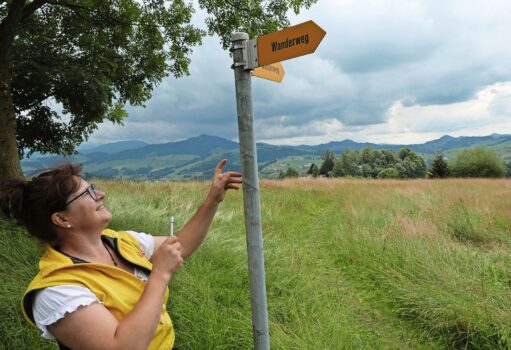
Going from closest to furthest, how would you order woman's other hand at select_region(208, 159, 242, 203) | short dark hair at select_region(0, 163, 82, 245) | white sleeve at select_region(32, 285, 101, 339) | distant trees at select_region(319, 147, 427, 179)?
white sleeve at select_region(32, 285, 101, 339) → short dark hair at select_region(0, 163, 82, 245) → woman's other hand at select_region(208, 159, 242, 203) → distant trees at select_region(319, 147, 427, 179)

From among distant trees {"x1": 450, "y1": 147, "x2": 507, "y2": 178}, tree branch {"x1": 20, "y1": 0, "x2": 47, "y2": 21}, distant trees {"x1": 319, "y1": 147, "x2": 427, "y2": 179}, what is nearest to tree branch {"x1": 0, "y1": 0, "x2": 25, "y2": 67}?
tree branch {"x1": 20, "y1": 0, "x2": 47, "y2": 21}

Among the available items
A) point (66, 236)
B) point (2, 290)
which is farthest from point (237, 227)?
point (66, 236)

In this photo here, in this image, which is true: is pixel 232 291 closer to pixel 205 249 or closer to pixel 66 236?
pixel 205 249

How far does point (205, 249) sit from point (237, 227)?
73.2 inches

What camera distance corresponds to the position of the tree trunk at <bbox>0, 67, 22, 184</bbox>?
6.15 metres

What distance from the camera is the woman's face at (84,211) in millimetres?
1620

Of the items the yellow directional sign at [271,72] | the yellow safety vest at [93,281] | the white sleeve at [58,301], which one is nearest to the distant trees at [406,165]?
the yellow directional sign at [271,72]

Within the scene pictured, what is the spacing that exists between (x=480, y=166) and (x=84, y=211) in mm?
71293

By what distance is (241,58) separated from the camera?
6.82 ft

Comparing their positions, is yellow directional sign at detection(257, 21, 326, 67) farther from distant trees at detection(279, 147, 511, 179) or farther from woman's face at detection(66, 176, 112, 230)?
distant trees at detection(279, 147, 511, 179)

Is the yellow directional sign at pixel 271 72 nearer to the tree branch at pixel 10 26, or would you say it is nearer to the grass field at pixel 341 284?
the grass field at pixel 341 284

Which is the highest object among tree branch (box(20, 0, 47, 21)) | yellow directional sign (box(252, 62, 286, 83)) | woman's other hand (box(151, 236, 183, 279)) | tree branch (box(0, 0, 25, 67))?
tree branch (box(20, 0, 47, 21))

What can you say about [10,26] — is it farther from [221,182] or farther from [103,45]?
[221,182]

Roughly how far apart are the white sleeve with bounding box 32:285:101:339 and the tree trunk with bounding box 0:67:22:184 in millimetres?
5662
